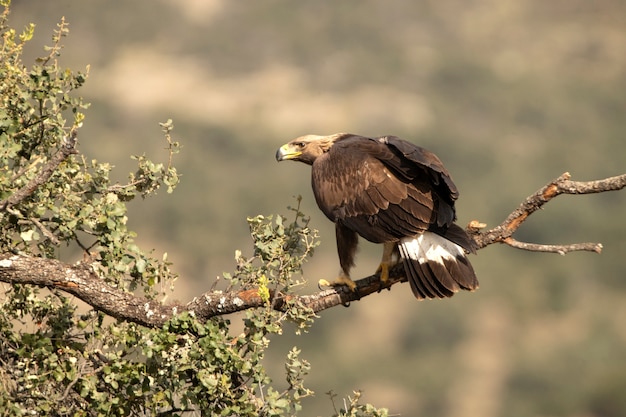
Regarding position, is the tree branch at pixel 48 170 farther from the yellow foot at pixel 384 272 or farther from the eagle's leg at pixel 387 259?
the eagle's leg at pixel 387 259

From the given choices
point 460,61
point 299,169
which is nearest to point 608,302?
point 299,169

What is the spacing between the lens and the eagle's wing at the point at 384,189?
287 inches

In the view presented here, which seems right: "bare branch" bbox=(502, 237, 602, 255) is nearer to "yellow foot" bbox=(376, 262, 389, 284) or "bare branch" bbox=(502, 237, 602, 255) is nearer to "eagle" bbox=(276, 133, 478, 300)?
"eagle" bbox=(276, 133, 478, 300)

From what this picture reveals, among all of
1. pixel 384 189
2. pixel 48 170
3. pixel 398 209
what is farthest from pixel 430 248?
pixel 48 170

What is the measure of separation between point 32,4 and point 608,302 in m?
34.5

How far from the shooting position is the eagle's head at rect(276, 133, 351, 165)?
8.86 metres

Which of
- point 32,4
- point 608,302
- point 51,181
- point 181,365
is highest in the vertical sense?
point 32,4

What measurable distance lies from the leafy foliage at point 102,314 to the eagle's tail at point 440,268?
757 mm

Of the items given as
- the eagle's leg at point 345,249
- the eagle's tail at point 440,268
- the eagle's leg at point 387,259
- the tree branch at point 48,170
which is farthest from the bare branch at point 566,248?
the tree branch at point 48,170

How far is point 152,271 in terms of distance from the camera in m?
6.94

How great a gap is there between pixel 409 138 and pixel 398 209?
53894 mm

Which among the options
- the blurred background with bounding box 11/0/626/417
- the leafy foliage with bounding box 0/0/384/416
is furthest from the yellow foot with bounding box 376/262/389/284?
the blurred background with bounding box 11/0/626/417

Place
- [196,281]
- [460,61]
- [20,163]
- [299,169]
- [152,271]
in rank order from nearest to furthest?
1. [152,271]
2. [20,163]
3. [196,281]
4. [299,169]
5. [460,61]

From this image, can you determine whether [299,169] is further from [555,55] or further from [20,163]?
[20,163]
